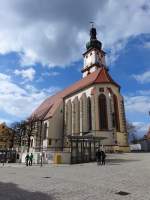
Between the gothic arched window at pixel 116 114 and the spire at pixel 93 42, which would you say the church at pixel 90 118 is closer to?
the gothic arched window at pixel 116 114

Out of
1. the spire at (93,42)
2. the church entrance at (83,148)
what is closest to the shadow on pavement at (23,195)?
the church entrance at (83,148)

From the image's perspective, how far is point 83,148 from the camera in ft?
94.5

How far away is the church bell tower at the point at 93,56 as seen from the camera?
66381mm

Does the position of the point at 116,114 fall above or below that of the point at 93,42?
below

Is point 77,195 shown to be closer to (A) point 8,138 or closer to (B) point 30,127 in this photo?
(B) point 30,127

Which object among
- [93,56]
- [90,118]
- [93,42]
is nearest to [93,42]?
[93,42]

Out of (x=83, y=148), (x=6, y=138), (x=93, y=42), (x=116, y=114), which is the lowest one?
(x=83, y=148)

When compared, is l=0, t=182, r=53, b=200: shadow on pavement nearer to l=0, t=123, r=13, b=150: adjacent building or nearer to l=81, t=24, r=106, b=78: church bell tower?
l=0, t=123, r=13, b=150: adjacent building

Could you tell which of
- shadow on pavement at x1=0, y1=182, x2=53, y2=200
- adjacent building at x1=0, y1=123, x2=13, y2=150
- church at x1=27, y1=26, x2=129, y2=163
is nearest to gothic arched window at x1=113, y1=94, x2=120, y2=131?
church at x1=27, y1=26, x2=129, y2=163

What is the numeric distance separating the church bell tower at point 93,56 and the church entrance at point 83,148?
128 feet

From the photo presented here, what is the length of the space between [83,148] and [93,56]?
4269 centimetres

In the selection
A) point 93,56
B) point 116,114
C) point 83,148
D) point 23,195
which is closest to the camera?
point 23,195

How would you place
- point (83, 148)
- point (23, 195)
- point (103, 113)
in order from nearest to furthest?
point (23, 195) → point (83, 148) → point (103, 113)

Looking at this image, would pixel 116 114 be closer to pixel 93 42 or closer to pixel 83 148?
pixel 83 148
